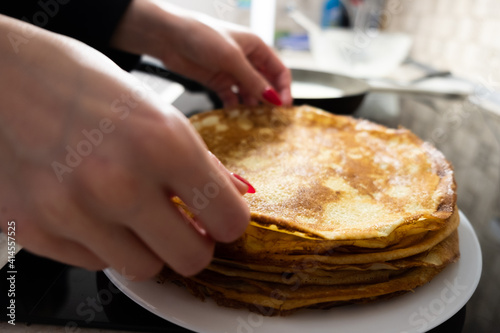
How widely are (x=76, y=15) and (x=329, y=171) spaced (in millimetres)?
913

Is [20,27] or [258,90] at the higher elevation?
[20,27]

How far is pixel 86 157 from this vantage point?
1.07 ft

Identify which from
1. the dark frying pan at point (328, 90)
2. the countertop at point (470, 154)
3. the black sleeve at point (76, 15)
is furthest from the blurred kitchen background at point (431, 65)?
the black sleeve at point (76, 15)

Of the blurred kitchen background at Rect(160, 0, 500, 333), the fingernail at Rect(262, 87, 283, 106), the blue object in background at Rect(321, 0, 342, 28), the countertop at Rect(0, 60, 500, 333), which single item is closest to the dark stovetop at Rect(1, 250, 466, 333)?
the countertop at Rect(0, 60, 500, 333)

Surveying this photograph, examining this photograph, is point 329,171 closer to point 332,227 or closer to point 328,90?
point 332,227

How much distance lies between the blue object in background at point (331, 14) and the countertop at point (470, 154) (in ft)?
4.77

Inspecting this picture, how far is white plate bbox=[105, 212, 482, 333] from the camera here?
0.49 metres

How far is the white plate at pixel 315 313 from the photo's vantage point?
1.62 ft

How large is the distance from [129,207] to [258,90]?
2.52 ft

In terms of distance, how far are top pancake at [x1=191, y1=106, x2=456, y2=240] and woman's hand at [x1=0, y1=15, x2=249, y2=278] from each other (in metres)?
0.19

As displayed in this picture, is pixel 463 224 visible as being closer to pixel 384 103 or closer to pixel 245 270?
pixel 245 270

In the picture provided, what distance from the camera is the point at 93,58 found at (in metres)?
0.36

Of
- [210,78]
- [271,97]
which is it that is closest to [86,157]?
[271,97]

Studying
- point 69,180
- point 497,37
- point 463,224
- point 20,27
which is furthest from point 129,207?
point 497,37
